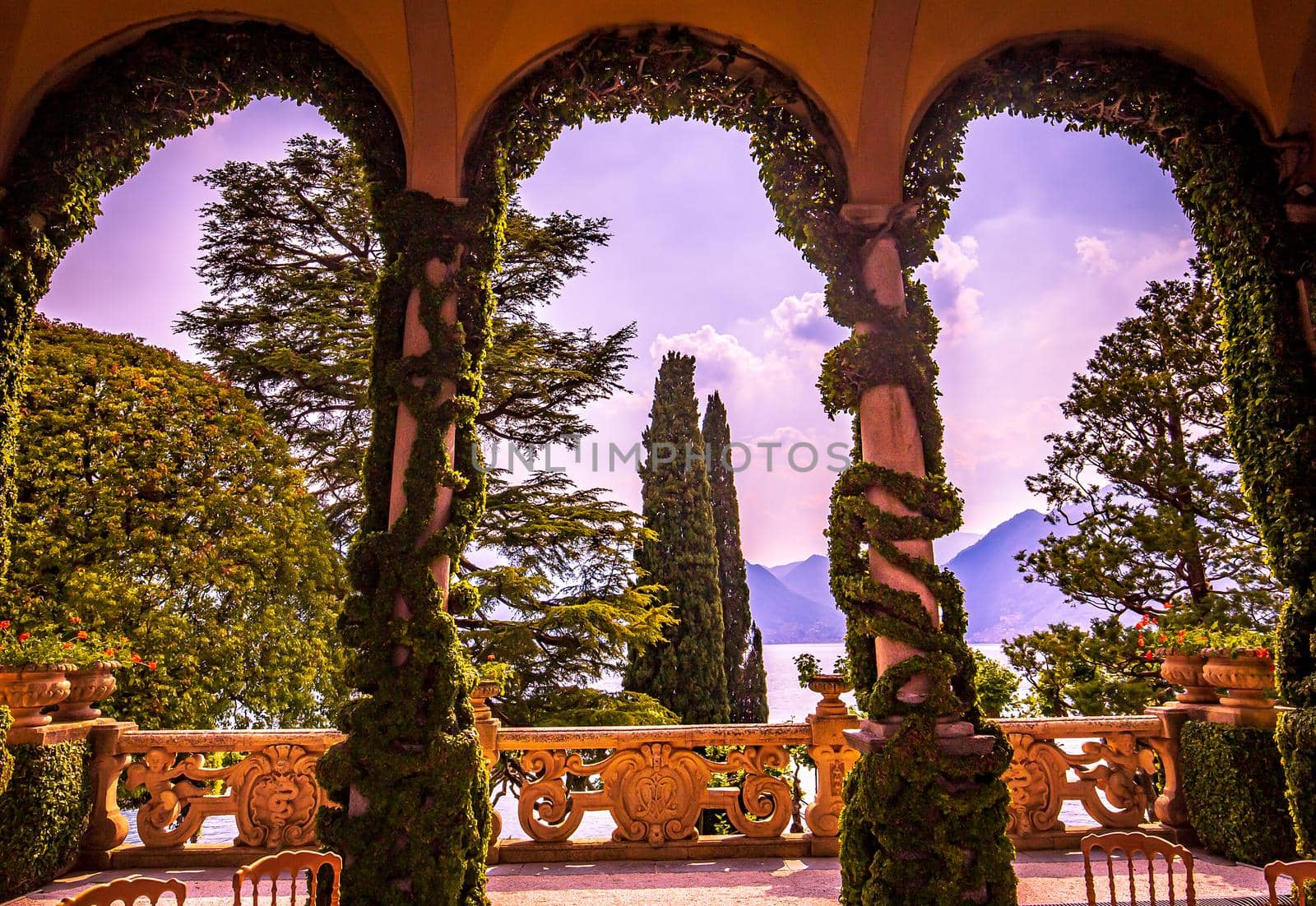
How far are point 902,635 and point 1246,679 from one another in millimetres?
2742

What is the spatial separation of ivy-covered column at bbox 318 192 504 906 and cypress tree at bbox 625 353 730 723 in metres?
8.33

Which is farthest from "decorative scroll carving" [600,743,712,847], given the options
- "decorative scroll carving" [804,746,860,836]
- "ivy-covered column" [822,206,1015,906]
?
"ivy-covered column" [822,206,1015,906]

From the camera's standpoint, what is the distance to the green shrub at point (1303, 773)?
12.4 ft

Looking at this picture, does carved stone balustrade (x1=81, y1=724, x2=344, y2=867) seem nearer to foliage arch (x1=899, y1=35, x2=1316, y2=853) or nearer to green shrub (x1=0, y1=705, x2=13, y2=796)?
green shrub (x1=0, y1=705, x2=13, y2=796)

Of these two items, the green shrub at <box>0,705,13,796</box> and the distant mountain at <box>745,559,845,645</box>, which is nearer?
the green shrub at <box>0,705,13,796</box>

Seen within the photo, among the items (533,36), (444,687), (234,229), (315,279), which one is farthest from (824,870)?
(234,229)

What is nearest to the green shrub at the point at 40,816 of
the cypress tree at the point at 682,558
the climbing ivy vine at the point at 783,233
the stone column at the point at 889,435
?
the climbing ivy vine at the point at 783,233

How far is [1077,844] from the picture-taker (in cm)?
492

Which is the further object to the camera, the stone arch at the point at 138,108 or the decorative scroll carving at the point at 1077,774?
the decorative scroll carving at the point at 1077,774

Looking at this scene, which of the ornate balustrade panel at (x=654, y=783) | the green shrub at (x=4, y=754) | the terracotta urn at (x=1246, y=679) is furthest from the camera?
the ornate balustrade panel at (x=654, y=783)

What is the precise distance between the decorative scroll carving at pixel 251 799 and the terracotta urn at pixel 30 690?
2.44 ft

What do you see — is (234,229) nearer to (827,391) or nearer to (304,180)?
(304,180)

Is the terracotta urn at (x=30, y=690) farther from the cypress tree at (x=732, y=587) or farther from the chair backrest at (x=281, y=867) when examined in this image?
the cypress tree at (x=732, y=587)

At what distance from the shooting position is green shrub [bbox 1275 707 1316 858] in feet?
12.4
